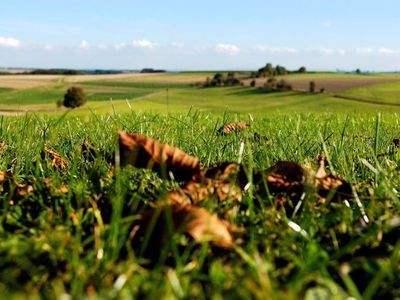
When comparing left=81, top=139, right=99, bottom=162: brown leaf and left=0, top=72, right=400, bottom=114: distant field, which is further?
left=0, top=72, right=400, bottom=114: distant field

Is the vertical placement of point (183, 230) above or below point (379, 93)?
above

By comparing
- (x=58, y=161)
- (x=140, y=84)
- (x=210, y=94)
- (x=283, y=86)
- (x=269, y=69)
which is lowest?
(x=210, y=94)

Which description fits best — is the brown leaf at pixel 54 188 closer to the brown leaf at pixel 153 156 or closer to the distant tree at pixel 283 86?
the brown leaf at pixel 153 156

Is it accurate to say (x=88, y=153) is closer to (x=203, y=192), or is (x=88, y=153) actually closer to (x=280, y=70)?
(x=203, y=192)

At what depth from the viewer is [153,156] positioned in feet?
5.69

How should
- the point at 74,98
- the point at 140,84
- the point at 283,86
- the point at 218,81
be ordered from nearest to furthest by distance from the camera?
the point at 74,98, the point at 283,86, the point at 218,81, the point at 140,84

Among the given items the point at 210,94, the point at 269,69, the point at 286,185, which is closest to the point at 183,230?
the point at 286,185

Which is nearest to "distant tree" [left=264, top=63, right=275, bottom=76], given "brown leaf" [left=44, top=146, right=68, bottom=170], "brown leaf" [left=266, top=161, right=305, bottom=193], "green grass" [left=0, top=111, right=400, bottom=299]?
"brown leaf" [left=44, top=146, right=68, bottom=170]

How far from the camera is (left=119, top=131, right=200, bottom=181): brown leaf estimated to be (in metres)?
1.70

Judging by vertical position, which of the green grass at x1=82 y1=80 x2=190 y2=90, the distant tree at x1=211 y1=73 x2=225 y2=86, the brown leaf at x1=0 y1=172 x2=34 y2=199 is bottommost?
the green grass at x1=82 y1=80 x2=190 y2=90

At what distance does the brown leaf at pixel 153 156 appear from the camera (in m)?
1.70

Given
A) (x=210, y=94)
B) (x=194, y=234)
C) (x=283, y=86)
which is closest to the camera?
(x=194, y=234)

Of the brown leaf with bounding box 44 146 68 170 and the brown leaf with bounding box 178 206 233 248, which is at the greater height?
the brown leaf with bounding box 178 206 233 248

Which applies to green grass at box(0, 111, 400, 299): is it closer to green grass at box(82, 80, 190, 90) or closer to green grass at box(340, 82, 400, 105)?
green grass at box(340, 82, 400, 105)
